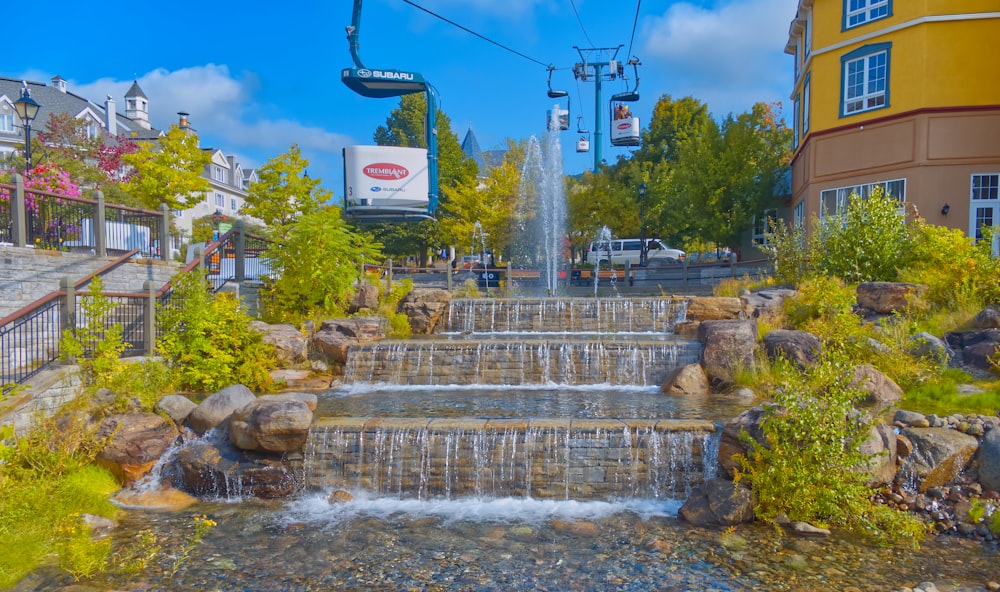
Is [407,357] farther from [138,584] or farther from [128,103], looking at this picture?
[128,103]

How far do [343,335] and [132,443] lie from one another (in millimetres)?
5961

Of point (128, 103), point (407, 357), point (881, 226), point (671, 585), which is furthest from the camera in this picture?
point (128, 103)

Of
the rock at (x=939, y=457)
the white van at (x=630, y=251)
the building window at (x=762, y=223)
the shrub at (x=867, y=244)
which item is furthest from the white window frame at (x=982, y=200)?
the white van at (x=630, y=251)

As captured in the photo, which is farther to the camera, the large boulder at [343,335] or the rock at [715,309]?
the rock at [715,309]

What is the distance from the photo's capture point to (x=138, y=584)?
5.84m

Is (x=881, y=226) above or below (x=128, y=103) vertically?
below

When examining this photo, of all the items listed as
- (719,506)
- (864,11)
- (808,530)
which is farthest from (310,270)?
(864,11)

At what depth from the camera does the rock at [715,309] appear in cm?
1494

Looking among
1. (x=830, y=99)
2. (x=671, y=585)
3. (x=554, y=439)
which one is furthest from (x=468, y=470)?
(x=830, y=99)

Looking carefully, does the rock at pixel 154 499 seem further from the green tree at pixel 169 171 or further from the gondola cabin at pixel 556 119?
the gondola cabin at pixel 556 119

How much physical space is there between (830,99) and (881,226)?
333 inches

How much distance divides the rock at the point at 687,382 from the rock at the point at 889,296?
385 centimetres

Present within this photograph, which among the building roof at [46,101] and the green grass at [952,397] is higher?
the building roof at [46,101]

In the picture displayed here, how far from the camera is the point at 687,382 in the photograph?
38.1ft
